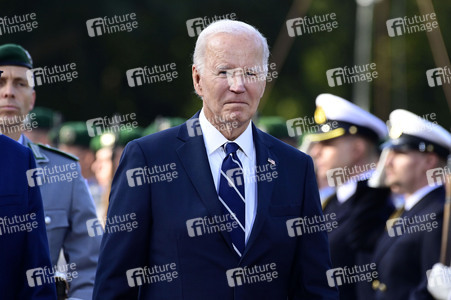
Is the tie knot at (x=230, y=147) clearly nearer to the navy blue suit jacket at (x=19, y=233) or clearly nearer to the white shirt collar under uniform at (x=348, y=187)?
the navy blue suit jacket at (x=19, y=233)

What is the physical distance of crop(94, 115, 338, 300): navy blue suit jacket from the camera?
4.29 meters

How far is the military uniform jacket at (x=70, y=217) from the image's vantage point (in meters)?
5.96

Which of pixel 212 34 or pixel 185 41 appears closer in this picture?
pixel 212 34

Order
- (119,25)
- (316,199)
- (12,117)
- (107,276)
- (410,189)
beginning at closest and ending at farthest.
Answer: (107,276) < (316,199) < (12,117) < (410,189) < (119,25)

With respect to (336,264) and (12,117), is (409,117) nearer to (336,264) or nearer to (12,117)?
(336,264)

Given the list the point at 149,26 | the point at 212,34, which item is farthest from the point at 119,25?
the point at 212,34

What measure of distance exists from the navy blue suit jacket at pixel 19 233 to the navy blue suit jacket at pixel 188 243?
1.11 ft

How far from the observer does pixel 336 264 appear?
7.48 metres

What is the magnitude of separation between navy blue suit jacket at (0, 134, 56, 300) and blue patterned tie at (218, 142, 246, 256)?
825mm

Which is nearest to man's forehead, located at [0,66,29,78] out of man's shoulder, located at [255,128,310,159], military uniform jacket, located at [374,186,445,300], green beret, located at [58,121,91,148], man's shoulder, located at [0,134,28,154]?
A: man's shoulder, located at [0,134,28,154]

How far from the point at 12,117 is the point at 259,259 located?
85.5 inches

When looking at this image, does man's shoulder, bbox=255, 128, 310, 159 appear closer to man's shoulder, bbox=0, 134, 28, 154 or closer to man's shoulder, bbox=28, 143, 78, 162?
man's shoulder, bbox=0, 134, 28, 154

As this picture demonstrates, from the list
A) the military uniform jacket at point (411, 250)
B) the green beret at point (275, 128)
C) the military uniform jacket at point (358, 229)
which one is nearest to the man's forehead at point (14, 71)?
the military uniform jacket at point (358, 229)

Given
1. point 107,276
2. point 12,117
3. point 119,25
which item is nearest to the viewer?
point 107,276
